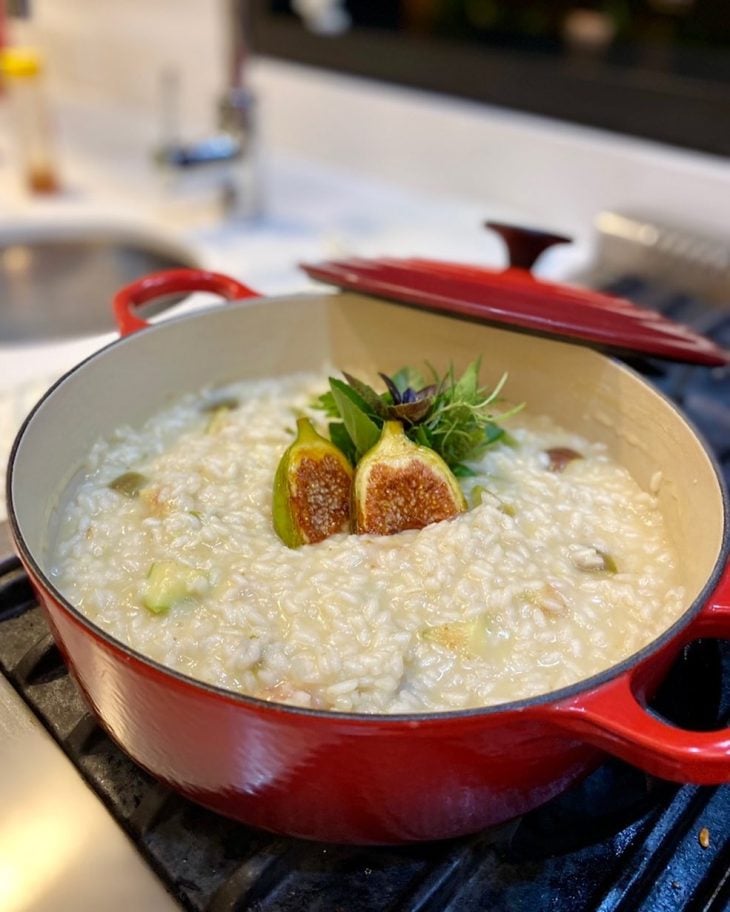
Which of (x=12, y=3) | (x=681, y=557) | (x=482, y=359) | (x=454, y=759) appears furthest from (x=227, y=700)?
(x=12, y=3)

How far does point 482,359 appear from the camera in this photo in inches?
49.9

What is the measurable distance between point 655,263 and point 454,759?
1430 millimetres

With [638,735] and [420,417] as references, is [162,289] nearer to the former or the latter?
[420,417]

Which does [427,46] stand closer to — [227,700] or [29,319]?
[29,319]

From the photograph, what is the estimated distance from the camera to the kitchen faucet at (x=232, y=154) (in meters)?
2.00

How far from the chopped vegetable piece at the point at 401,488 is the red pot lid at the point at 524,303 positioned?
19 cm

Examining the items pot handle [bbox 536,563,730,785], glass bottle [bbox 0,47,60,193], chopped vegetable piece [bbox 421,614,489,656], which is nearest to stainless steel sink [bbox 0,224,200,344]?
glass bottle [bbox 0,47,60,193]

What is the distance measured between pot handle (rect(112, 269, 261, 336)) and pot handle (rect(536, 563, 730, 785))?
2.54 ft

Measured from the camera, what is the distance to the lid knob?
133 cm

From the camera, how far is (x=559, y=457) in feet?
3.87

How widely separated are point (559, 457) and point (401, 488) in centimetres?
31

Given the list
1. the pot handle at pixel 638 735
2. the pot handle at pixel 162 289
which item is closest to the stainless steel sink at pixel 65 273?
the pot handle at pixel 162 289

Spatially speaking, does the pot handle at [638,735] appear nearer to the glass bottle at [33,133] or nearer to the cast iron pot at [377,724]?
the cast iron pot at [377,724]

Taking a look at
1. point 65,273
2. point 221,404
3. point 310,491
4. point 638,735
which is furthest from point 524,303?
point 65,273
